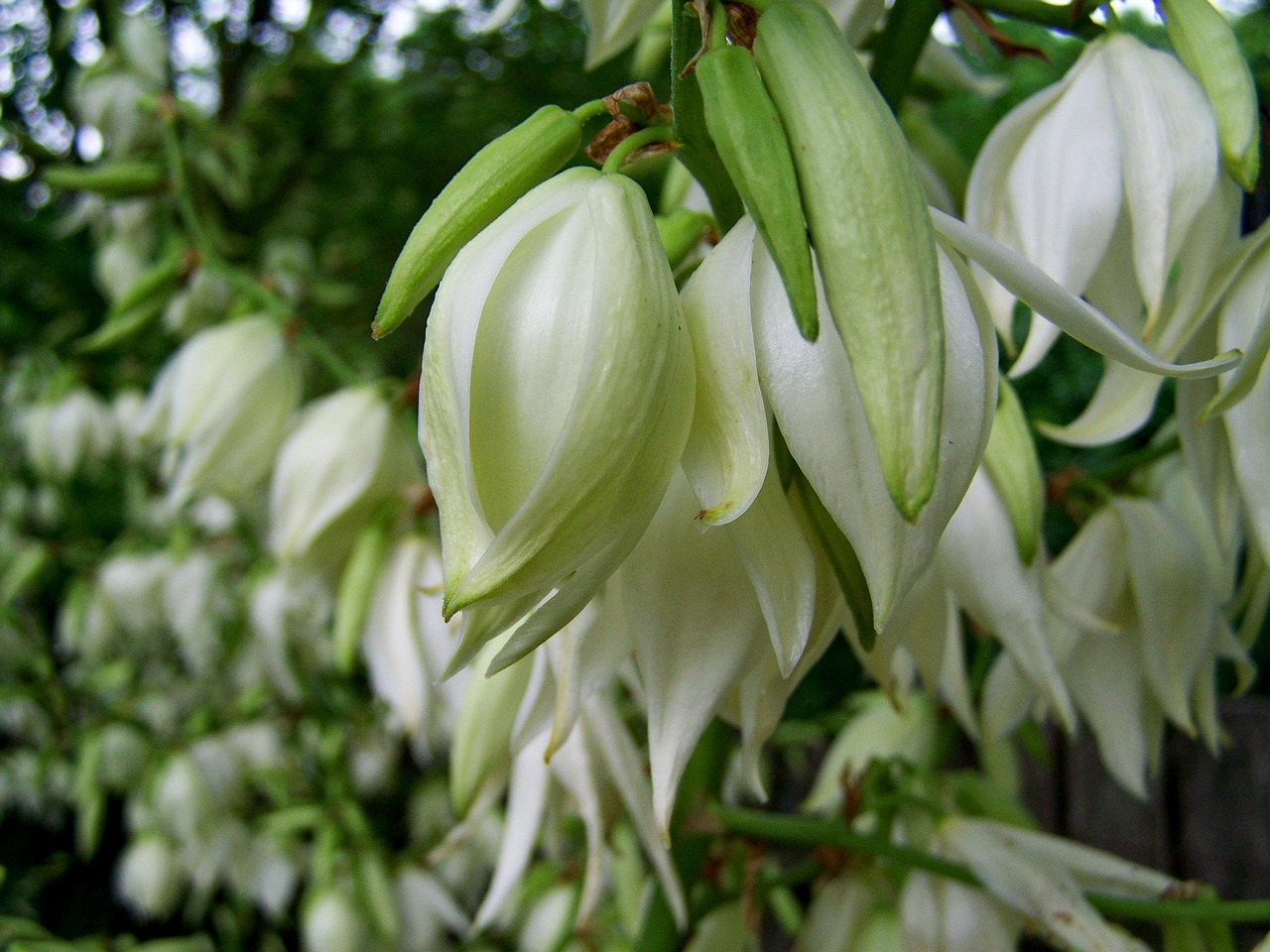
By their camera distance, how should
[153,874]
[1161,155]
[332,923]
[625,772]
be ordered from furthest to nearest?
1. [153,874]
2. [332,923]
3. [625,772]
4. [1161,155]

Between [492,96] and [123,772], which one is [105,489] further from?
[492,96]

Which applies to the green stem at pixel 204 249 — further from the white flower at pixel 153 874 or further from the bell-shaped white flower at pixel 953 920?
the white flower at pixel 153 874

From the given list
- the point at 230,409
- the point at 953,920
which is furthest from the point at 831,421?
the point at 230,409

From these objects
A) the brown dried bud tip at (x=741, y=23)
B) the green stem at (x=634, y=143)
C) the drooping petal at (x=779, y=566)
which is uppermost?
the brown dried bud tip at (x=741, y=23)

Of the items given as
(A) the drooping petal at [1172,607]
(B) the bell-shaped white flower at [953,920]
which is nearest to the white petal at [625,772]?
(B) the bell-shaped white flower at [953,920]

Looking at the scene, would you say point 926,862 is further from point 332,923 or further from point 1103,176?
point 332,923

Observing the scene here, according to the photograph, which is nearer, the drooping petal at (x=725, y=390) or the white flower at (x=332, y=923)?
the drooping petal at (x=725, y=390)
